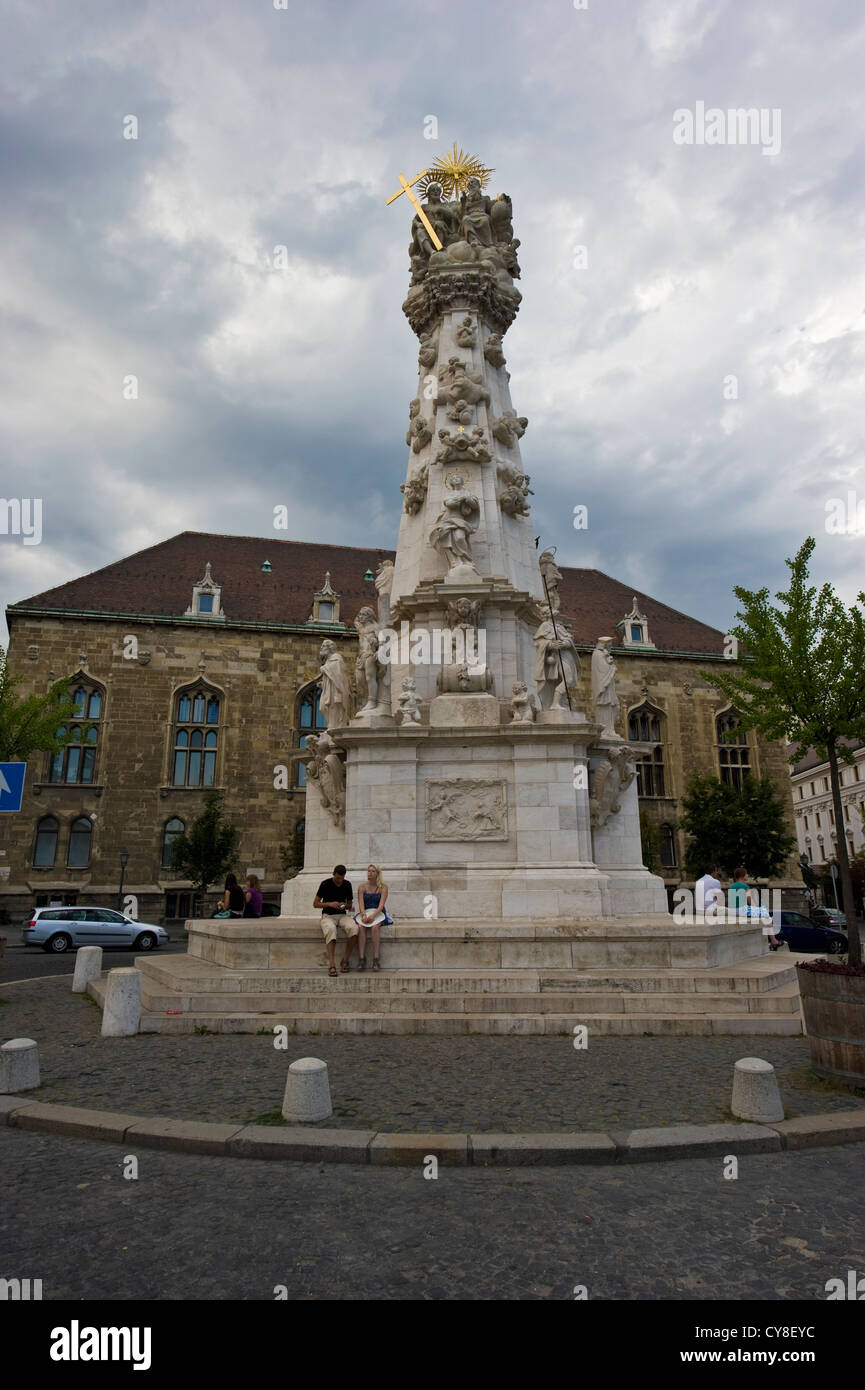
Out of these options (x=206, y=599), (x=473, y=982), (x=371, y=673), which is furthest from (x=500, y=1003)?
(x=206, y=599)

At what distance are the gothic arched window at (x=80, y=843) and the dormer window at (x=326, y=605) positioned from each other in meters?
14.2

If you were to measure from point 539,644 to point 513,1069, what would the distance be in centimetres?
696

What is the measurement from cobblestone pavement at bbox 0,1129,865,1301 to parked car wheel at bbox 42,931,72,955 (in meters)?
20.9

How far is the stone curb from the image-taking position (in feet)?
15.9

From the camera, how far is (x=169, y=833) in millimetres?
35594

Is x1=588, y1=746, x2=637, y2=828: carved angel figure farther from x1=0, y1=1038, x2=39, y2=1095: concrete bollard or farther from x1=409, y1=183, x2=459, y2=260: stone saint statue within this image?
x1=409, y1=183, x2=459, y2=260: stone saint statue

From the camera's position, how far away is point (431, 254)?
15.6 meters

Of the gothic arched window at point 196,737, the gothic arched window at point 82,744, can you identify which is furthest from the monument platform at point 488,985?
the gothic arched window at point 82,744

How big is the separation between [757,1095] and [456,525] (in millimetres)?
9764

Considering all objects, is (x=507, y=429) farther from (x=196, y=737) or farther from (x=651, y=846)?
(x=196, y=737)

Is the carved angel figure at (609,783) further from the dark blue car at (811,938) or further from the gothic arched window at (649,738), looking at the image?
the gothic arched window at (649,738)

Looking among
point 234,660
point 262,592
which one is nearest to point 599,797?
point 234,660

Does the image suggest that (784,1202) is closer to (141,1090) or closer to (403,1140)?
(403,1140)

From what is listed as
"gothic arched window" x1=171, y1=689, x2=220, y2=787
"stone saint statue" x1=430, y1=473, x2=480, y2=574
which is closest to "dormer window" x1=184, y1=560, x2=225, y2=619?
"gothic arched window" x1=171, y1=689, x2=220, y2=787
